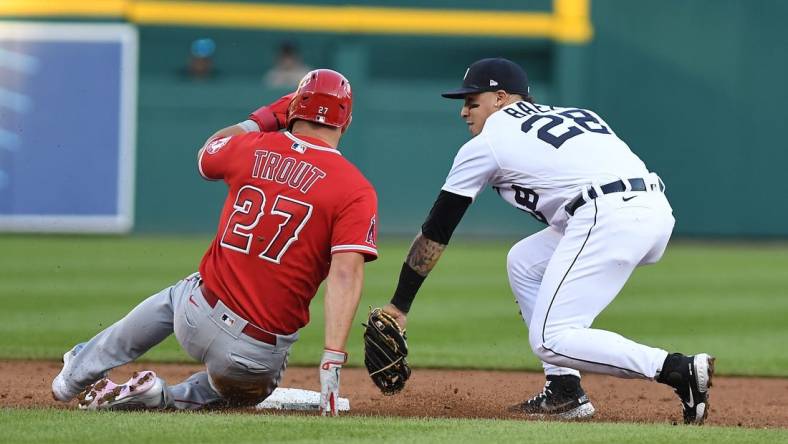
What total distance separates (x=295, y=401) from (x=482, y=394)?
1103 mm

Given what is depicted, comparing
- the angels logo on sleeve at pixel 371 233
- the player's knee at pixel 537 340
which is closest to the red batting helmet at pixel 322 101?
the angels logo on sleeve at pixel 371 233

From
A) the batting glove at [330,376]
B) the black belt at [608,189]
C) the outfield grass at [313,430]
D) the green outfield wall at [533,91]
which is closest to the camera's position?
the outfield grass at [313,430]

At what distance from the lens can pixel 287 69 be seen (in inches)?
667

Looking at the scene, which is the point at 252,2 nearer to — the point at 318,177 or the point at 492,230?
the point at 492,230

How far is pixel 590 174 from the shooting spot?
5.03 m

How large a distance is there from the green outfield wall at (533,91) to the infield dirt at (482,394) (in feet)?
31.6

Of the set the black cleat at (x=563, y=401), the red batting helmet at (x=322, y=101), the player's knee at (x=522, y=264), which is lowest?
the black cleat at (x=563, y=401)

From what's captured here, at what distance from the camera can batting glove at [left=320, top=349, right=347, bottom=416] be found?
4.54 meters

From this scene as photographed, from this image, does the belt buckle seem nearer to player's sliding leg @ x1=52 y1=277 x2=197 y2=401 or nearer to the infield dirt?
the infield dirt

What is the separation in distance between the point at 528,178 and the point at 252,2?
12.2 m

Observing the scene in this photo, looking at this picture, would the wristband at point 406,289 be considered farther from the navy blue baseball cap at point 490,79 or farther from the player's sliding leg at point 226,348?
the navy blue baseball cap at point 490,79

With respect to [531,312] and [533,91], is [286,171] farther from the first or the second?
[533,91]

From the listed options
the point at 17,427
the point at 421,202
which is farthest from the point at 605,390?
the point at 421,202

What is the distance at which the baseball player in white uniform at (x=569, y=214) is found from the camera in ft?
15.7
